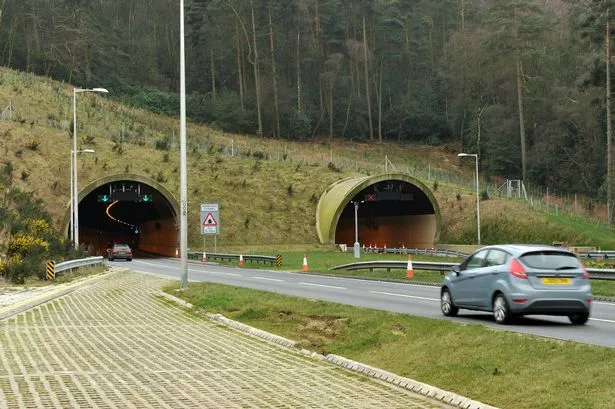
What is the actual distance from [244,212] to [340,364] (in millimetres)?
57510

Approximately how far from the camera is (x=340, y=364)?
12.6 metres

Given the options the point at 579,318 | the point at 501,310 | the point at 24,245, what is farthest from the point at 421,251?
the point at 501,310

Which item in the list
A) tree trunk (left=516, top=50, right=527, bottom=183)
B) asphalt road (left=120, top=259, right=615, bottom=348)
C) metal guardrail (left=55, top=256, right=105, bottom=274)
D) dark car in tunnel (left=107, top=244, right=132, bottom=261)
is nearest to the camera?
asphalt road (left=120, top=259, right=615, bottom=348)

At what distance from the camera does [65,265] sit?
1455 inches

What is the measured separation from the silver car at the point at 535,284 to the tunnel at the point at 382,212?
4461cm

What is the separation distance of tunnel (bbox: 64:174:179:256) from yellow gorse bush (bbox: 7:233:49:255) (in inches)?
528

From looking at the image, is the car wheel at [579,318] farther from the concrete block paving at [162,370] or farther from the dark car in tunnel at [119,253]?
the dark car in tunnel at [119,253]

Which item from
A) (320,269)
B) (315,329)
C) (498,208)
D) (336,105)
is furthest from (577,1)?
(315,329)

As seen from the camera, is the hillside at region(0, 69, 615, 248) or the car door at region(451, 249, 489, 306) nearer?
the car door at region(451, 249, 489, 306)

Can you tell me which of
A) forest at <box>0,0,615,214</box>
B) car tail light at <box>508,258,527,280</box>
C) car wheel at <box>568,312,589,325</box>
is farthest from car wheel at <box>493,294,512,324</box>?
forest at <box>0,0,615,214</box>

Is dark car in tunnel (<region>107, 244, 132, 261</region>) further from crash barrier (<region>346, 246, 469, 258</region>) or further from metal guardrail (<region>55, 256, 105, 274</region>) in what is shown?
crash barrier (<region>346, 246, 469, 258</region>)

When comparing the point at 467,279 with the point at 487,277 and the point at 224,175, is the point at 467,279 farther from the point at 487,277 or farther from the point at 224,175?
the point at 224,175

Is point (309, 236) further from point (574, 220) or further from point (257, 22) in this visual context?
point (257, 22)

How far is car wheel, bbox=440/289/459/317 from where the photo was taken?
18.0 m
